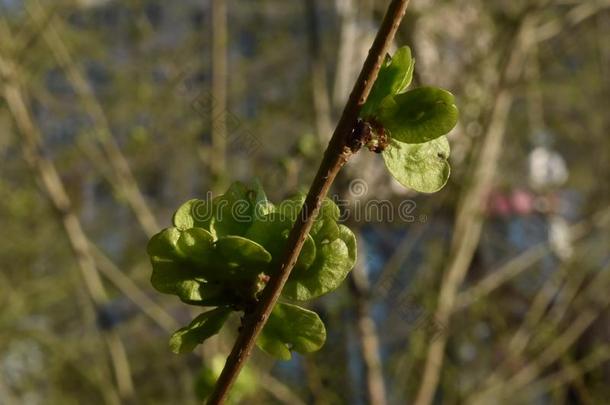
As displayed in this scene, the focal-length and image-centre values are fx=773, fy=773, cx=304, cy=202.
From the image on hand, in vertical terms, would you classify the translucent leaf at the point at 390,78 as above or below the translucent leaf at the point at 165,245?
above

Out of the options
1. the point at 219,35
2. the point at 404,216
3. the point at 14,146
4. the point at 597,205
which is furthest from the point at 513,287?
the point at 14,146

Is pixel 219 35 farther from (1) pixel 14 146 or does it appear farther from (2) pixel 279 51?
(1) pixel 14 146

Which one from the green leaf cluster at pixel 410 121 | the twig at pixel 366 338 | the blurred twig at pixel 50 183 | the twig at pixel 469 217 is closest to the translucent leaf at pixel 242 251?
the green leaf cluster at pixel 410 121

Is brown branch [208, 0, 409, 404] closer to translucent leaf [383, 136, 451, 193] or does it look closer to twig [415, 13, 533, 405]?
translucent leaf [383, 136, 451, 193]

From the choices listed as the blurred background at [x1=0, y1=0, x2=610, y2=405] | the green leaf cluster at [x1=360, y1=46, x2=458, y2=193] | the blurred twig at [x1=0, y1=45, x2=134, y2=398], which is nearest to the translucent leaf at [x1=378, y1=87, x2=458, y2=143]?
the green leaf cluster at [x1=360, y1=46, x2=458, y2=193]

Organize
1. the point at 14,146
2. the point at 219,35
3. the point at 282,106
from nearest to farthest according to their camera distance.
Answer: the point at 219,35 → the point at 282,106 → the point at 14,146

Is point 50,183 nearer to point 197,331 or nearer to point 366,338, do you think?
point 366,338

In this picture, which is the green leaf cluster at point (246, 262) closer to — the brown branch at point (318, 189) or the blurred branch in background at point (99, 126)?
the brown branch at point (318, 189)

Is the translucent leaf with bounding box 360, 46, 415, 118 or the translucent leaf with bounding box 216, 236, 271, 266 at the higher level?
the translucent leaf with bounding box 360, 46, 415, 118
